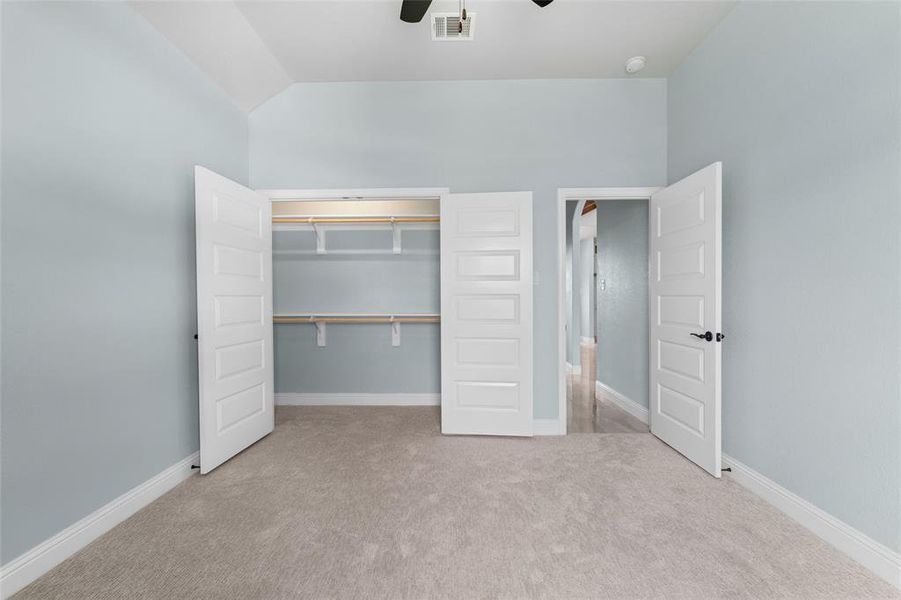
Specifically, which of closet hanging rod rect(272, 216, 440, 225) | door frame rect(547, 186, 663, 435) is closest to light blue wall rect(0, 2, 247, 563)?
closet hanging rod rect(272, 216, 440, 225)

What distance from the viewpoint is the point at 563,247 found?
3061 millimetres

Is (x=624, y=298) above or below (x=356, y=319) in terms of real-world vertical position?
above

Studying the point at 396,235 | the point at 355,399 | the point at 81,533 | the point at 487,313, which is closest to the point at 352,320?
the point at 355,399

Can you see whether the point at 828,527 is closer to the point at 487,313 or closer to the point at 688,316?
the point at 688,316

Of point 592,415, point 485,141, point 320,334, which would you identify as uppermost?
point 485,141

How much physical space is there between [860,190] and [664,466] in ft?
6.24

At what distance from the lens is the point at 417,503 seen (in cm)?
205

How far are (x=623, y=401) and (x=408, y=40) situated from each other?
3.83 metres

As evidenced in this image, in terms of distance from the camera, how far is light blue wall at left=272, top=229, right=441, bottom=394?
3924 millimetres

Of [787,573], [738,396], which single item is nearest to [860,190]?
[738,396]

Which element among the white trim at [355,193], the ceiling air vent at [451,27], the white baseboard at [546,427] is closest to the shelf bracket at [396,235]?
the white trim at [355,193]

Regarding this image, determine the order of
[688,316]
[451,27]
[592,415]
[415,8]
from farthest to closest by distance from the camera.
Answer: [592,415] → [688,316] → [451,27] → [415,8]

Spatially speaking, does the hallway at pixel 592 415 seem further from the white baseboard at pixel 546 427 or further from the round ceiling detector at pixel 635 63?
the round ceiling detector at pixel 635 63

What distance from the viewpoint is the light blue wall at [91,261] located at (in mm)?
1535
